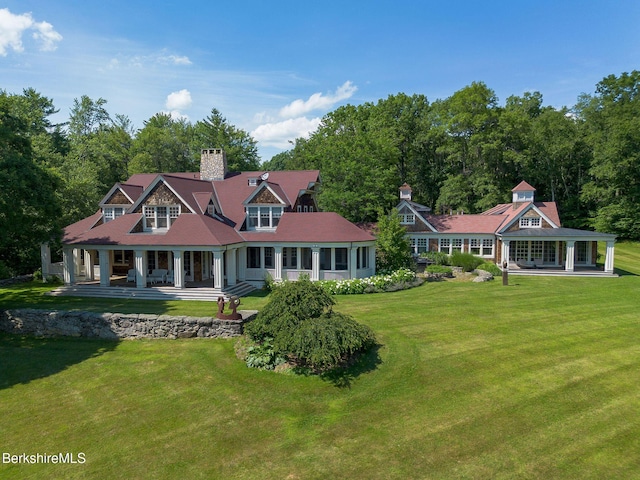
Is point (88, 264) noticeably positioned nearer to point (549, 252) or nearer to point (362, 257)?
point (362, 257)

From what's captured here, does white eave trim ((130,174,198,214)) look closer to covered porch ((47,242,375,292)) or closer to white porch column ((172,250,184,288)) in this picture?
covered porch ((47,242,375,292))

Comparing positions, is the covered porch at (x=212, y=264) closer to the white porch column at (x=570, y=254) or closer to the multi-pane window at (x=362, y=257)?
the multi-pane window at (x=362, y=257)

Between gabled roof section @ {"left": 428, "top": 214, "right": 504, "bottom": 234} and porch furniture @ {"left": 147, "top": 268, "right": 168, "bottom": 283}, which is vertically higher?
gabled roof section @ {"left": 428, "top": 214, "right": 504, "bottom": 234}

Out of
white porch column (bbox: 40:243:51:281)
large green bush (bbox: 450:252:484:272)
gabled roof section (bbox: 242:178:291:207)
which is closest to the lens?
white porch column (bbox: 40:243:51:281)

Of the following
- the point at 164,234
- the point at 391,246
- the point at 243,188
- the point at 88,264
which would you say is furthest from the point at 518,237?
the point at 88,264

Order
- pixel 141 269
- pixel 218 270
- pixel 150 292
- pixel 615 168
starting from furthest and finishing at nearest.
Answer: pixel 615 168 → pixel 141 269 → pixel 218 270 → pixel 150 292

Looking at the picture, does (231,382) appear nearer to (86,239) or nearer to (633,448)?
(633,448)

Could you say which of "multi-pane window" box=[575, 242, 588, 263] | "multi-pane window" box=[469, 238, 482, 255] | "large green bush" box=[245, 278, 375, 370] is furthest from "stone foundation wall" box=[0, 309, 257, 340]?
"multi-pane window" box=[575, 242, 588, 263]
